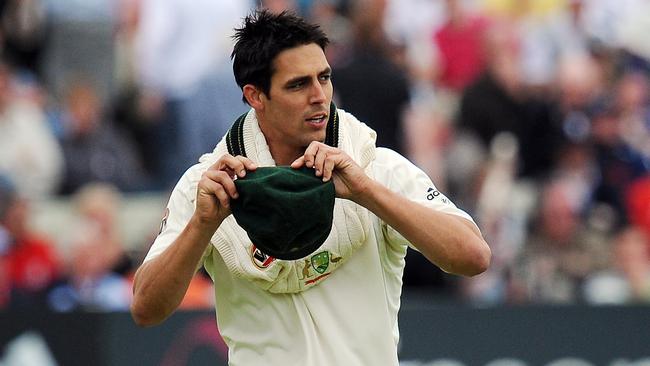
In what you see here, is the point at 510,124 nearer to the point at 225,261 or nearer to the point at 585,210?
the point at 585,210

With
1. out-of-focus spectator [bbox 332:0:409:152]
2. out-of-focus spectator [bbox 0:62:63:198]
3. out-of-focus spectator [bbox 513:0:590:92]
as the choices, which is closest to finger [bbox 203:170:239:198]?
out-of-focus spectator [bbox 332:0:409:152]

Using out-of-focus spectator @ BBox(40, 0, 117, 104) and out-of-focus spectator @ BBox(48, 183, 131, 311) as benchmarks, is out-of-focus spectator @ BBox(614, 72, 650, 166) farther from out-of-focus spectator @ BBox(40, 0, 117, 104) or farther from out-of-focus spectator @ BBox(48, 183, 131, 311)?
out-of-focus spectator @ BBox(48, 183, 131, 311)

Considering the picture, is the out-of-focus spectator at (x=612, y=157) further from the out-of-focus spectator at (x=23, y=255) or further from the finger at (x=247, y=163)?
the finger at (x=247, y=163)

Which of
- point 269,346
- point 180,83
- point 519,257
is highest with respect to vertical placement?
point 269,346

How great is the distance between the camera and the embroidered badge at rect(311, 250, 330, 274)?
4.85m

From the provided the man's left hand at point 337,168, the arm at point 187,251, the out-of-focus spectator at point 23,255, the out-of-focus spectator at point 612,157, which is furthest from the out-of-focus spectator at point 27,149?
the man's left hand at point 337,168

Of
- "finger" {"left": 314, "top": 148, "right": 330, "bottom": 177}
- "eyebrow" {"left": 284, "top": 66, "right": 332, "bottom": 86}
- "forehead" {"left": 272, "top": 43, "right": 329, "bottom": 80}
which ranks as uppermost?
"forehead" {"left": 272, "top": 43, "right": 329, "bottom": 80}

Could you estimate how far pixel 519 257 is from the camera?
1080 centimetres

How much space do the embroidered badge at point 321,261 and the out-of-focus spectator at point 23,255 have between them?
529 centimetres

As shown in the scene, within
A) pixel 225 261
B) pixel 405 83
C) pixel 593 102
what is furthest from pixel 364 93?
pixel 225 261

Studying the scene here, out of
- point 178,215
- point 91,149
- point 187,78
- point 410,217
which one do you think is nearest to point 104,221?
point 91,149

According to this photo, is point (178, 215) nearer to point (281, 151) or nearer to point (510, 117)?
point (281, 151)

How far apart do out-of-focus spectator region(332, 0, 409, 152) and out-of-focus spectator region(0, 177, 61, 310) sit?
8.33ft

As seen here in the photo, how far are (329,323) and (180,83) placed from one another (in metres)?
6.92
